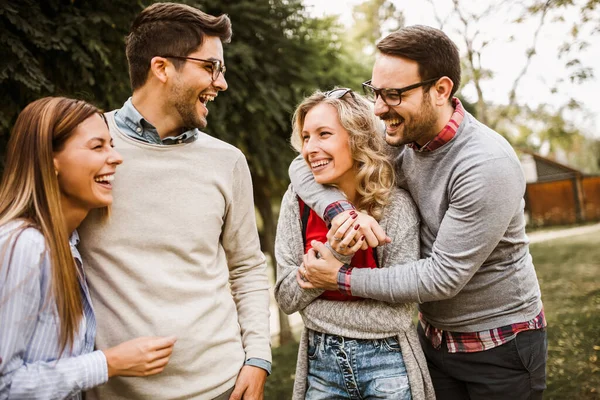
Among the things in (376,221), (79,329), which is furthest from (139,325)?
(376,221)

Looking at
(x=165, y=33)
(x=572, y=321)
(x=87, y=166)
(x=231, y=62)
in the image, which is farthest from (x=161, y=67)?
(x=572, y=321)

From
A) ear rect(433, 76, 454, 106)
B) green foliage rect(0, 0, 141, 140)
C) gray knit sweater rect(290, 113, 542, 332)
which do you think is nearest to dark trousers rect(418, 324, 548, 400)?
gray knit sweater rect(290, 113, 542, 332)

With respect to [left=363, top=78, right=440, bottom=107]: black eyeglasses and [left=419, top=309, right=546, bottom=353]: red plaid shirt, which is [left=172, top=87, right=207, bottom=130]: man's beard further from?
[left=419, top=309, right=546, bottom=353]: red plaid shirt

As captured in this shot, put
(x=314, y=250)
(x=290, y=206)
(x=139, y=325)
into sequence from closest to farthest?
(x=139, y=325) < (x=314, y=250) < (x=290, y=206)

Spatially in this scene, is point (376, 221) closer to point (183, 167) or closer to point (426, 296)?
point (426, 296)

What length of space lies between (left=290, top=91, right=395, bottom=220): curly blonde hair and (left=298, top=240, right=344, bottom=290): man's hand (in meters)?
0.30

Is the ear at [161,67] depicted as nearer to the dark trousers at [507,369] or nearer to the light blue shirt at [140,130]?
the light blue shirt at [140,130]

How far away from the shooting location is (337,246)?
2316 mm

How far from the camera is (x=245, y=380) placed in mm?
2295

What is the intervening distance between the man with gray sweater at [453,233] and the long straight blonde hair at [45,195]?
1.02m

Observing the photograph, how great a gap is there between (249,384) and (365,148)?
1.21m

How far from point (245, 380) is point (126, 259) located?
2.41ft

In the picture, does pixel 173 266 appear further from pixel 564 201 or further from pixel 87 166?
pixel 564 201

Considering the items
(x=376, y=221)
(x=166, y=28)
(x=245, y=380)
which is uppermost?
(x=166, y=28)
